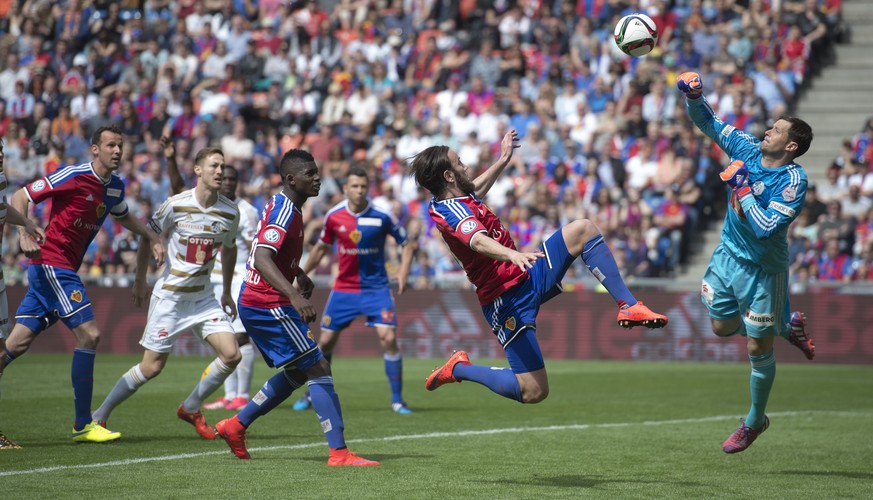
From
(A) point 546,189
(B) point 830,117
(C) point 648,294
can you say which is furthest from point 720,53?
(C) point 648,294

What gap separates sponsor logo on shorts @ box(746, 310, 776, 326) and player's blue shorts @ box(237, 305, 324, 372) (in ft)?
11.4

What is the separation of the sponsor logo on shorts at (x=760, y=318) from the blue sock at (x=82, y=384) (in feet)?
18.6

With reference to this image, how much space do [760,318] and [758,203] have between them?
3.05 feet

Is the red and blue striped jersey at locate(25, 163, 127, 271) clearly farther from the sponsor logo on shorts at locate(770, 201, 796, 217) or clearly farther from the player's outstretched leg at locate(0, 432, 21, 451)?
the sponsor logo on shorts at locate(770, 201, 796, 217)

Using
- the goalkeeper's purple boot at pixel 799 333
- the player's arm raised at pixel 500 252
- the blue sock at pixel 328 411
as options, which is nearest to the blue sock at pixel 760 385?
the goalkeeper's purple boot at pixel 799 333

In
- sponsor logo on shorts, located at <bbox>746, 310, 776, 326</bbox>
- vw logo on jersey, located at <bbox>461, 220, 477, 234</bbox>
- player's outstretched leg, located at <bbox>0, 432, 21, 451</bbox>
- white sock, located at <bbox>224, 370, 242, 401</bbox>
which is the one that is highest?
vw logo on jersey, located at <bbox>461, 220, 477, 234</bbox>

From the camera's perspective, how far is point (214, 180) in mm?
9805

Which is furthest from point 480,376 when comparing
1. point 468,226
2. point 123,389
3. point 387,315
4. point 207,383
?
point 387,315

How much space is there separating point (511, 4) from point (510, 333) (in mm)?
19359

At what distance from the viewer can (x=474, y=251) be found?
7934mm

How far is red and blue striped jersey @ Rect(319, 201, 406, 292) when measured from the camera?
1317 cm

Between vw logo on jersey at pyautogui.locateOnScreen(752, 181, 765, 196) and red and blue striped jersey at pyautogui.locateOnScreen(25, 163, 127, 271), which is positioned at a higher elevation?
vw logo on jersey at pyautogui.locateOnScreen(752, 181, 765, 196)

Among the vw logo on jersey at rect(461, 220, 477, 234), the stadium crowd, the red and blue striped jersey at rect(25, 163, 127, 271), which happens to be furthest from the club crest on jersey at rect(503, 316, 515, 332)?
the stadium crowd

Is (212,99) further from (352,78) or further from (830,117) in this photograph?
(830,117)
